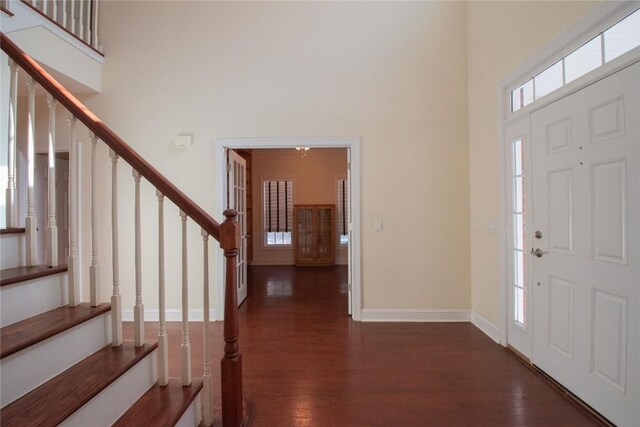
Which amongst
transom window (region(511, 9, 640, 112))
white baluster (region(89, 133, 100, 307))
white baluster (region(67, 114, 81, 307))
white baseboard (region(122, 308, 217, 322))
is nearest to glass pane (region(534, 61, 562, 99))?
transom window (region(511, 9, 640, 112))

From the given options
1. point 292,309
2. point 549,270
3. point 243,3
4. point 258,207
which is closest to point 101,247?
point 292,309

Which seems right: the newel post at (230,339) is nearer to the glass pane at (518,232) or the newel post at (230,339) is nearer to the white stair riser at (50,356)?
the white stair riser at (50,356)

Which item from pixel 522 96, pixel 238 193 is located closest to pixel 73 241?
pixel 238 193

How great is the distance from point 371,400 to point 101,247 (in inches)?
132

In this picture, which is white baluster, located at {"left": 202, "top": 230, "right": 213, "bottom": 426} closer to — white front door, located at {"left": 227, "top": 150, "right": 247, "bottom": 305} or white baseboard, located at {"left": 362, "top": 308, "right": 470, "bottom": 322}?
white front door, located at {"left": 227, "top": 150, "right": 247, "bottom": 305}

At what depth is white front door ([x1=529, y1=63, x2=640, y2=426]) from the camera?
1636 mm

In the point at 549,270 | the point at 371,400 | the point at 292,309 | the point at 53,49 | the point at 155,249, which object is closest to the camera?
the point at 371,400

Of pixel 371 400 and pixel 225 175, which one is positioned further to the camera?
pixel 225 175

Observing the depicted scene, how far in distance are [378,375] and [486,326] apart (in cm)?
150

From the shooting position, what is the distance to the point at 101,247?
11.4 feet

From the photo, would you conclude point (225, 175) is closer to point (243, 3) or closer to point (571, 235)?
point (243, 3)

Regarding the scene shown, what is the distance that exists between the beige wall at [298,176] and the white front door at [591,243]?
199 inches

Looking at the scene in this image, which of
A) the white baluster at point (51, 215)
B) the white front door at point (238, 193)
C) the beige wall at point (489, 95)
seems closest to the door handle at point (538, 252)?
the beige wall at point (489, 95)

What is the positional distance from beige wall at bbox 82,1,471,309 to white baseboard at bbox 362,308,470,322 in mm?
67
